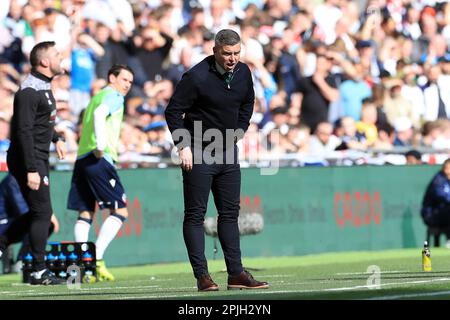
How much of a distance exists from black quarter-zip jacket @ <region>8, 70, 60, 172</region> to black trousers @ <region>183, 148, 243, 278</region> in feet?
9.55

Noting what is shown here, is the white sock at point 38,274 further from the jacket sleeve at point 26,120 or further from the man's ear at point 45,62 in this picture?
the man's ear at point 45,62

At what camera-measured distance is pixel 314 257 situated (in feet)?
68.5

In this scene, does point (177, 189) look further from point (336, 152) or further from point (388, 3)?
point (388, 3)

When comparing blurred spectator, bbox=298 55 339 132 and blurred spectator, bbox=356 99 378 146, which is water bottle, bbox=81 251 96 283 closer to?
blurred spectator, bbox=298 55 339 132

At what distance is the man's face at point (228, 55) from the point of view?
12.0 meters

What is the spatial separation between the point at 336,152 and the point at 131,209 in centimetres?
426

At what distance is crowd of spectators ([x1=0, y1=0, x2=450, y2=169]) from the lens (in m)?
20.5

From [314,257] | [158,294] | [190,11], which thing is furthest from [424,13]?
[158,294]

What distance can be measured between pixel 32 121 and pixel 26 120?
0.08 meters

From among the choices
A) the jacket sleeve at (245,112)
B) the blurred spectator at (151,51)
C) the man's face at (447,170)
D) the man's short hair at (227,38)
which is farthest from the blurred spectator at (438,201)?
the man's short hair at (227,38)

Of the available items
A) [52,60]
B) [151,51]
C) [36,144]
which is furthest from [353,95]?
[36,144]

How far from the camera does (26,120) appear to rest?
48.3ft

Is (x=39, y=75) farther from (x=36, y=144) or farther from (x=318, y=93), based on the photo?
(x=318, y=93)

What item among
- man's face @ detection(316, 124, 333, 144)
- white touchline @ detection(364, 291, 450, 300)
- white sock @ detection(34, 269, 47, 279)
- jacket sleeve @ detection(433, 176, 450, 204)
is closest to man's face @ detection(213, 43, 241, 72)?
white touchline @ detection(364, 291, 450, 300)
